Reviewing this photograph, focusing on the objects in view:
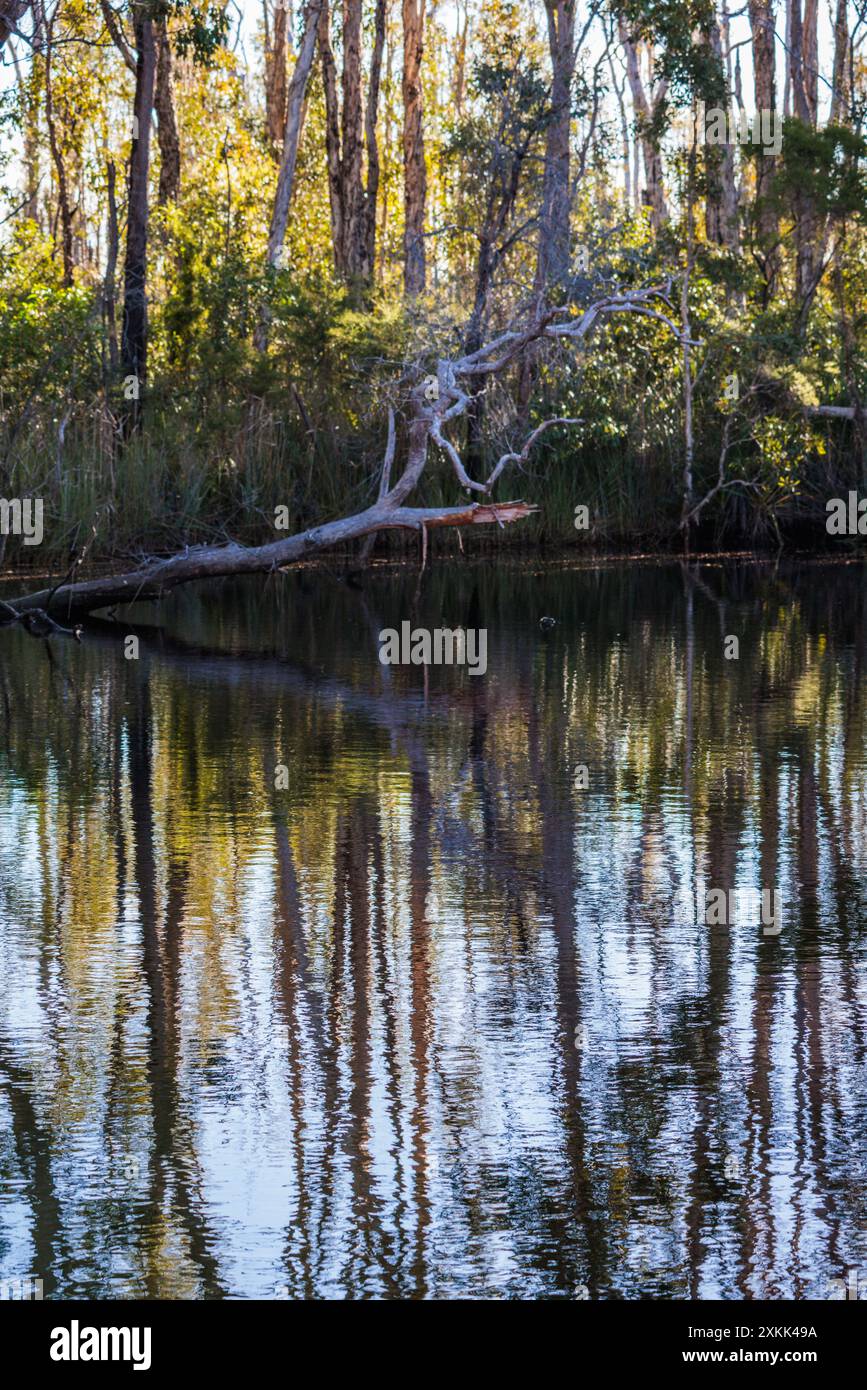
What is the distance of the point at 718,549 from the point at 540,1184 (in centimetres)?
2040

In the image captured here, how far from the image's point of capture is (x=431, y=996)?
5.71m

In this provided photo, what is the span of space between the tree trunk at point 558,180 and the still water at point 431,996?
13.4 m

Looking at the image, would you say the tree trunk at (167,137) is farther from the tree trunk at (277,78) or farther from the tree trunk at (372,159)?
the tree trunk at (277,78)

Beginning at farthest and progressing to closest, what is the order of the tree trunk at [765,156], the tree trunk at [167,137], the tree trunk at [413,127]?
the tree trunk at [413,127] → the tree trunk at [167,137] → the tree trunk at [765,156]

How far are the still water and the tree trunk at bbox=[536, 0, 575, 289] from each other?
Answer: 44.0 feet

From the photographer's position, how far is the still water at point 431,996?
13.4 feet

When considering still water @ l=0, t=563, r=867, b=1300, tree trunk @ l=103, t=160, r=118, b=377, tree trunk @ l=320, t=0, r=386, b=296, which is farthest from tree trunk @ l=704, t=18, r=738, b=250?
still water @ l=0, t=563, r=867, b=1300

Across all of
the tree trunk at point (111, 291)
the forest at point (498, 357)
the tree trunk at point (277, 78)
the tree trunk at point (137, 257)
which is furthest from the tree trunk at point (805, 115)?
the tree trunk at point (277, 78)

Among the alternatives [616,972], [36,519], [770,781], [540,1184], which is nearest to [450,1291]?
[540,1184]

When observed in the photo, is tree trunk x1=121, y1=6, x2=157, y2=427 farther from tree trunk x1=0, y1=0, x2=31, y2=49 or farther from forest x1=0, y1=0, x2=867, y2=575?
tree trunk x1=0, y1=0, x2=31, y2=49

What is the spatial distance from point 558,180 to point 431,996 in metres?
21.4

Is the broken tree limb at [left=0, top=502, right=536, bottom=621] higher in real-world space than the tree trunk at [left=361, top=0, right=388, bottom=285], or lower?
lower

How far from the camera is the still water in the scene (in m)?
4.09

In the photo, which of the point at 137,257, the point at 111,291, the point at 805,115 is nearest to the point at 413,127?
the point at 805,115
